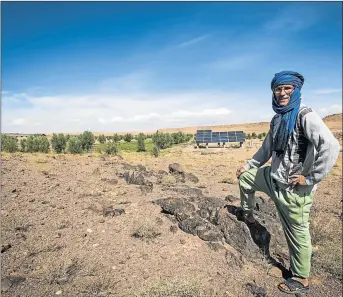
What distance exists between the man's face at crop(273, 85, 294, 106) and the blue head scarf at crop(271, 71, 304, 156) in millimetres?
33

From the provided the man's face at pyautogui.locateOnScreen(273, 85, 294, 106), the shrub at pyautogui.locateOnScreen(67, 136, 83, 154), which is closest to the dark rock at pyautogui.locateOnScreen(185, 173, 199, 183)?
the man's face at pyautogui.locateOnScreen(273, 85, 294, 106)

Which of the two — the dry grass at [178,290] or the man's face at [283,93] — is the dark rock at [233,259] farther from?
the man's face at [283,93]

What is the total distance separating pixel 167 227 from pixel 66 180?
4.11 m

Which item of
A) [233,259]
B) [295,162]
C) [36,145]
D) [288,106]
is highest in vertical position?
[288,106]

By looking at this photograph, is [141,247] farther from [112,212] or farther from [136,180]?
[136,180]

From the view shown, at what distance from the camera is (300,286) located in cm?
372

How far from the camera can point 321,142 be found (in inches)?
116

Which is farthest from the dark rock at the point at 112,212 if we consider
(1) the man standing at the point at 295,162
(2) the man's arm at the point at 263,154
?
(1) the man standing at the point at 295,162

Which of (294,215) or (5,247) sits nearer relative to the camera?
(294,215)

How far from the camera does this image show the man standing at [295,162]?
300 centimetres

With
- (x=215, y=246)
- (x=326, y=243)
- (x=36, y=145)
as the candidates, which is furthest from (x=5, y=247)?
(x=36, y=145)

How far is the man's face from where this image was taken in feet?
10.5

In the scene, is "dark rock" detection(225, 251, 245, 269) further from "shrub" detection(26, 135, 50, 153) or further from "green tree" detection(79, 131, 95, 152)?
"green tree" detection(79, 131, 95, 152)

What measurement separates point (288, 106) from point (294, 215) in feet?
3.99
